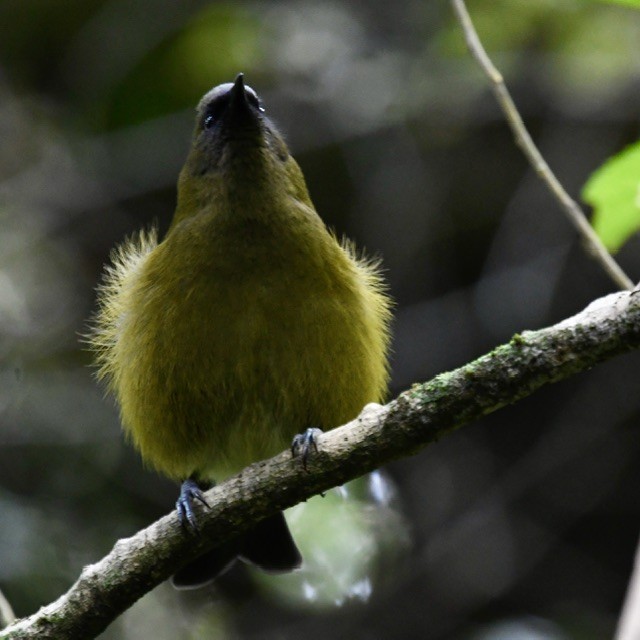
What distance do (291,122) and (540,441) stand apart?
229cm

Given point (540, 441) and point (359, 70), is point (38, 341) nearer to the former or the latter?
point (359, 70)

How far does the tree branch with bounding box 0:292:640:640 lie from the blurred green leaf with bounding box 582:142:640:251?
0.28m

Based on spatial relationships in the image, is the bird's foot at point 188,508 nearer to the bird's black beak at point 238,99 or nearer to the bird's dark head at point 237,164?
the bird's dark head at point 237,164

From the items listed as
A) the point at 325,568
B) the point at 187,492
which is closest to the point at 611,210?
the point at 187,492

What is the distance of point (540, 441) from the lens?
5695 mm

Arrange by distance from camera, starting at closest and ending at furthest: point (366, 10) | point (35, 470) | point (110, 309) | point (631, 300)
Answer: point (631, 300) → point (110, 309) → point (35, 470) → point (366, 10)

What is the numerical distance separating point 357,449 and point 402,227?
3.52 m

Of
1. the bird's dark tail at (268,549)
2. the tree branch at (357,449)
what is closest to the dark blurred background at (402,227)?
the bird's dark tail at (268,549)

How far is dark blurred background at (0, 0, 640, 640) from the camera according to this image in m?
5.26

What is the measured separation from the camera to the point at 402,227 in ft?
19.5

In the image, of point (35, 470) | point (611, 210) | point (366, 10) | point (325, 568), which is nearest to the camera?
point (611, 210)

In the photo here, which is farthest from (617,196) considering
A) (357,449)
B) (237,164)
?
(237,164)

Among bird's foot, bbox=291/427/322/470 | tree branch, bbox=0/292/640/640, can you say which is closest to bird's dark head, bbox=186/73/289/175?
bird's foot, bbox=291/427/322/470

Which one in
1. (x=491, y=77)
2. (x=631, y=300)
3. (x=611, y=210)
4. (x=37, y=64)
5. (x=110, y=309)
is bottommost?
(x=631, y=300)
